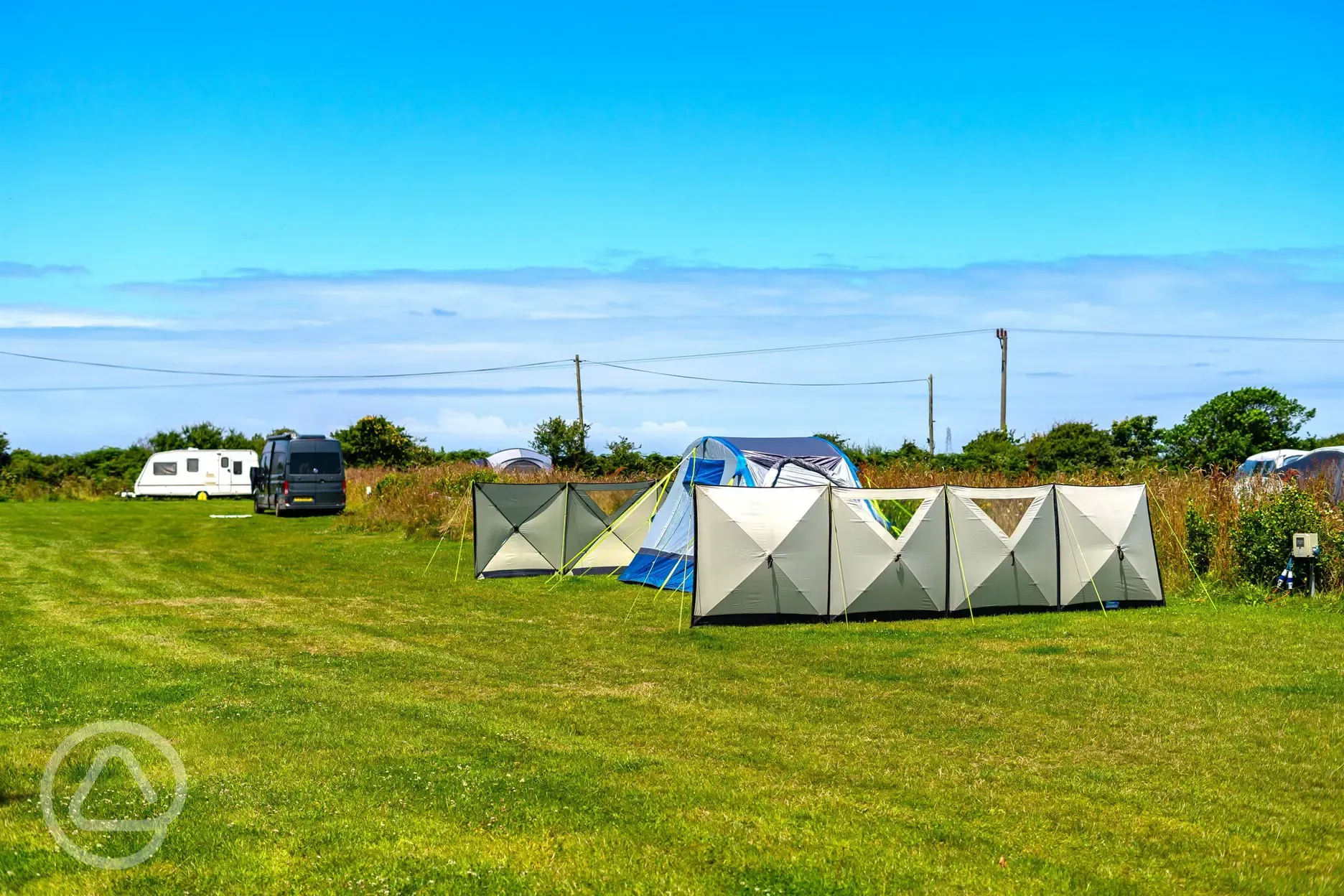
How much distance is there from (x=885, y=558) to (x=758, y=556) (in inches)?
68.3

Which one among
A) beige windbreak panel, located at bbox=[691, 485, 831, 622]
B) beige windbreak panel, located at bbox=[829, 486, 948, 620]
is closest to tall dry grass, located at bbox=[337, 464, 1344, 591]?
beige windbreak panel, located at bbox=[829, 486, 948, 620]

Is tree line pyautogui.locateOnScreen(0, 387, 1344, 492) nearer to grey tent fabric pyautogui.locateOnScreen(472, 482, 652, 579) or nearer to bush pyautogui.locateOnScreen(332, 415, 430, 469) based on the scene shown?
bush pyautogui.locateOnScreen(332, 415, 430, 469)

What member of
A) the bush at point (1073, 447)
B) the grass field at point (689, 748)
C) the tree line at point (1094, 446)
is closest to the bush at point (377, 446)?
the tree line at point (1094, 446)

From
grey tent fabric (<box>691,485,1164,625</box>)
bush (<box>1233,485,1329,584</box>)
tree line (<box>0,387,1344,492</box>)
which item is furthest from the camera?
tree line (<box>0,387,1344,492</box>)

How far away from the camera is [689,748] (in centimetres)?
822

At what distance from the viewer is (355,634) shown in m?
13.7

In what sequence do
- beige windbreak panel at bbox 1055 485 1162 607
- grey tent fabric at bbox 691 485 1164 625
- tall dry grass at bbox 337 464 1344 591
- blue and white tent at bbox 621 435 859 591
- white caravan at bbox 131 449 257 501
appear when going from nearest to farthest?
grey tent fabric at bbox 691 485 1164 625 → beige windbreak panel at bbox 1055 485 1162 607 → tall dry grass at bbox 337 464 1344 591 → blue and white tent at bbox 621 435 859 591 → white caravan at bbox 131 449 257 501

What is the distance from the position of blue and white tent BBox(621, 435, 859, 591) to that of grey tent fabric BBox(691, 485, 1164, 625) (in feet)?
6.03

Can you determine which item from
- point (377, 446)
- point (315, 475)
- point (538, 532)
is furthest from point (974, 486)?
point (377, 446)

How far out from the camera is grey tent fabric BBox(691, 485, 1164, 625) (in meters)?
14.6

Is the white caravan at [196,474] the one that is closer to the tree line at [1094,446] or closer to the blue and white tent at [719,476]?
the tree line at [1094,446]

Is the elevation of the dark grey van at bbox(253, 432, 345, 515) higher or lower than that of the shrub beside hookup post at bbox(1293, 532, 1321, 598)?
higher

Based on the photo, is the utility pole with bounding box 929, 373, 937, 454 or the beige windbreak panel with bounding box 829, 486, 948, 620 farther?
the utility pole with bounding box 929, 373, 937, 454

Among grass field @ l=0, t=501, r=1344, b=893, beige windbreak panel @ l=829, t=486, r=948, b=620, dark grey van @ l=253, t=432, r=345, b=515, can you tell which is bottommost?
grass field @ l=0, t=501, r=1344, b=893
